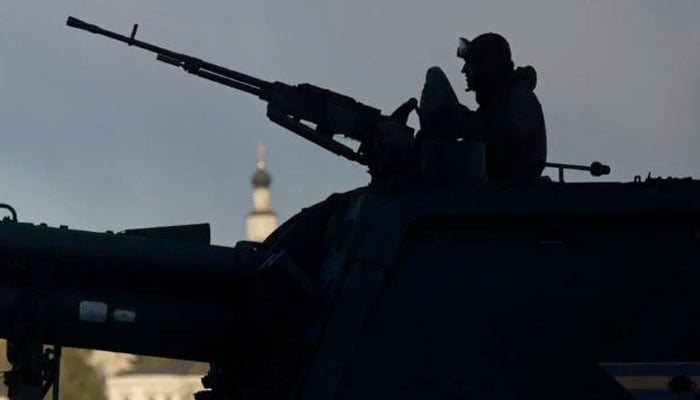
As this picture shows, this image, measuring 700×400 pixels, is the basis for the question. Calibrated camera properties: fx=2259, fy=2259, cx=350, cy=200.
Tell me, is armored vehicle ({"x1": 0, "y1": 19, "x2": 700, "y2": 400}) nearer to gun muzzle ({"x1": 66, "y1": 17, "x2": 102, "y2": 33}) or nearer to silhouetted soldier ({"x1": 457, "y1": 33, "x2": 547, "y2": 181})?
silhouetted soldier ({"x1": 457, "y1": 33, "x2": 547, "y2": 181})

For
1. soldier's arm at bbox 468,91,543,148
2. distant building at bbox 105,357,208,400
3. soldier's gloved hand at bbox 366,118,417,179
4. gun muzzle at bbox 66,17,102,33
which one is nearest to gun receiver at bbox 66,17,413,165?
gun muzzle at bbox 66,17,102,33

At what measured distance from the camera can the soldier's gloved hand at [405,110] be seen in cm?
1441

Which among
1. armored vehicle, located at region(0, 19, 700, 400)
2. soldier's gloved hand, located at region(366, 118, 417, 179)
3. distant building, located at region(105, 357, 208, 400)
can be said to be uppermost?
distant building, located at region(105, 357, 208, 400)

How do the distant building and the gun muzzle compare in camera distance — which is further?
the distant building

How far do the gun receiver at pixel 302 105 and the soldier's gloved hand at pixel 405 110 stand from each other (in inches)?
84.9

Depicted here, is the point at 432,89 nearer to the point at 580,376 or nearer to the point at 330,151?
the point at 580,376

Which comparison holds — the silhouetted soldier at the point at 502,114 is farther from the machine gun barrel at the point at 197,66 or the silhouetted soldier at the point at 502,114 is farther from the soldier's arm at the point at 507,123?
the machine gun barrel at the point at 197,66

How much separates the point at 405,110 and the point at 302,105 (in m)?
4.58

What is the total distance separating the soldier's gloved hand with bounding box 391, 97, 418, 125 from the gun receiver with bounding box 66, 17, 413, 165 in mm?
2156

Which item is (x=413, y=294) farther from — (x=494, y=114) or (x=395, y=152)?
(x=395, y=152)

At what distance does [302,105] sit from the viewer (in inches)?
750

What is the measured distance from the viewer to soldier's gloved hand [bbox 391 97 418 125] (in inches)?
567

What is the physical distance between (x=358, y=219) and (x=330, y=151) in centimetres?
700

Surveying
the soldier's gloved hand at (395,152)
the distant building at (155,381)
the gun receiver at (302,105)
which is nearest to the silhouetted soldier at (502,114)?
the soldier's gloved hand at (395,152)
